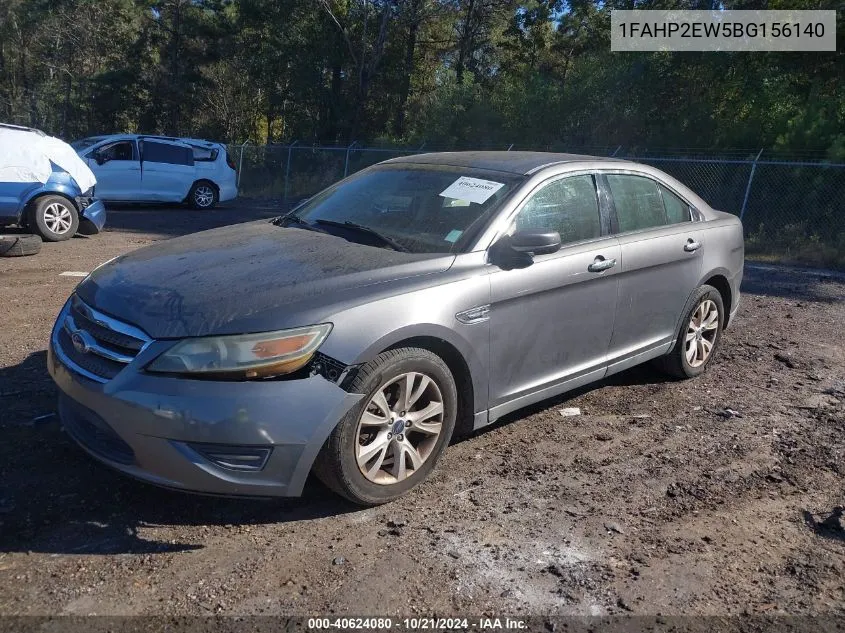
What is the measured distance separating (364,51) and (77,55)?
21.5 metres

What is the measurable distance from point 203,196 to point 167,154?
4.07ft

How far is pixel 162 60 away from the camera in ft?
122

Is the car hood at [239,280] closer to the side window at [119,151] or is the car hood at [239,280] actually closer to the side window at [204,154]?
the side window at [119,151]

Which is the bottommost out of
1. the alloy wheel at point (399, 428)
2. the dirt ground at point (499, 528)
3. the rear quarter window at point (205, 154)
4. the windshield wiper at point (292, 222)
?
the dirt ground at point (499, 528)

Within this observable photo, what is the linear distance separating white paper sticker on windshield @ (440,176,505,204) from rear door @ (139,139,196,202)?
14.3 metres

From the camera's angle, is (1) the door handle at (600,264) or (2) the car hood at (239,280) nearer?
(2) the car hood at (239,280)

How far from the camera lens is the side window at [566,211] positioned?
4230mm

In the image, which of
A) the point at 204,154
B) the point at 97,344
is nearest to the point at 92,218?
the point at 204,154

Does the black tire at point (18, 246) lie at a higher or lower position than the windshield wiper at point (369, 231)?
lower

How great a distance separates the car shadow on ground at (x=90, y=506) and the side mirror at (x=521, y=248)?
4.77 ft

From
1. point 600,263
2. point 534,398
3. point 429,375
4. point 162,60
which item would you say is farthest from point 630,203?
point 162,60

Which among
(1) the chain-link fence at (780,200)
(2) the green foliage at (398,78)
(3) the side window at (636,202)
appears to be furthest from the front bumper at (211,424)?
(2) the green foliage at (398,78)

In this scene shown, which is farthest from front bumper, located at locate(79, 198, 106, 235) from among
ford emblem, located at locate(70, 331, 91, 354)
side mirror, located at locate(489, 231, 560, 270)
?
side mirror, located at locate(489, 231, 560, 270)

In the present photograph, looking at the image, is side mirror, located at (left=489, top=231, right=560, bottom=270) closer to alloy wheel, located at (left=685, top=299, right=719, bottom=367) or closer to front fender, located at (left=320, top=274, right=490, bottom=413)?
front fender, located at (left=320, top=274, right=490, bottom=413)
